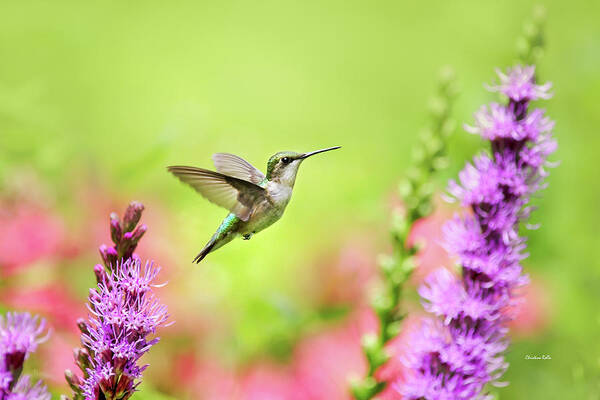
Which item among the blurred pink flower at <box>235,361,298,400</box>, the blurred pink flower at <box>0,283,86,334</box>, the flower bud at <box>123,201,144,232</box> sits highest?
the blurred pink flower at <box>0,283,86,334</box>

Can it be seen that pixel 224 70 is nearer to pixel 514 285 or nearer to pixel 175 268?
pixel 175 268

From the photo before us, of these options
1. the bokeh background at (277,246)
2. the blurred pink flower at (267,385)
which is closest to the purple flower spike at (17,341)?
the bokeh background at (277,246)

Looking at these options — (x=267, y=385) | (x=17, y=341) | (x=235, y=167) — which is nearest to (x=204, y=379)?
(x=267, y=385)

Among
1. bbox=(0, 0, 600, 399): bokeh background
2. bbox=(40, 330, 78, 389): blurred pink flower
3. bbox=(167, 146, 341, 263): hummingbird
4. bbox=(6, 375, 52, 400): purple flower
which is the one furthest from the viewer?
bbox=(0, 0, 600, 399): bokeh background

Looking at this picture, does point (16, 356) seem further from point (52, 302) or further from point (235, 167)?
point (52, 302)

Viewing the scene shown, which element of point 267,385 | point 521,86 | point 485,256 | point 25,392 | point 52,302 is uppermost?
point 52,302

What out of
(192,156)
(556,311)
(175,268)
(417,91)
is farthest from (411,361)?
(417,91)

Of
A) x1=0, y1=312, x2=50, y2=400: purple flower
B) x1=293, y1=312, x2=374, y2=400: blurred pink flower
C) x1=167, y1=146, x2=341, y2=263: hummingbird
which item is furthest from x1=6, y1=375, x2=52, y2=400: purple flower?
x1=293, y1=312, x2=374, y2=400: blurred pink flower

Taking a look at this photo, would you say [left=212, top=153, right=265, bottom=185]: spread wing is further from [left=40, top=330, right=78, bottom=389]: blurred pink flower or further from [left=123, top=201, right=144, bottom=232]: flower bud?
[left=40, top=330, right=78, bottom=389]: blurred pink flower
